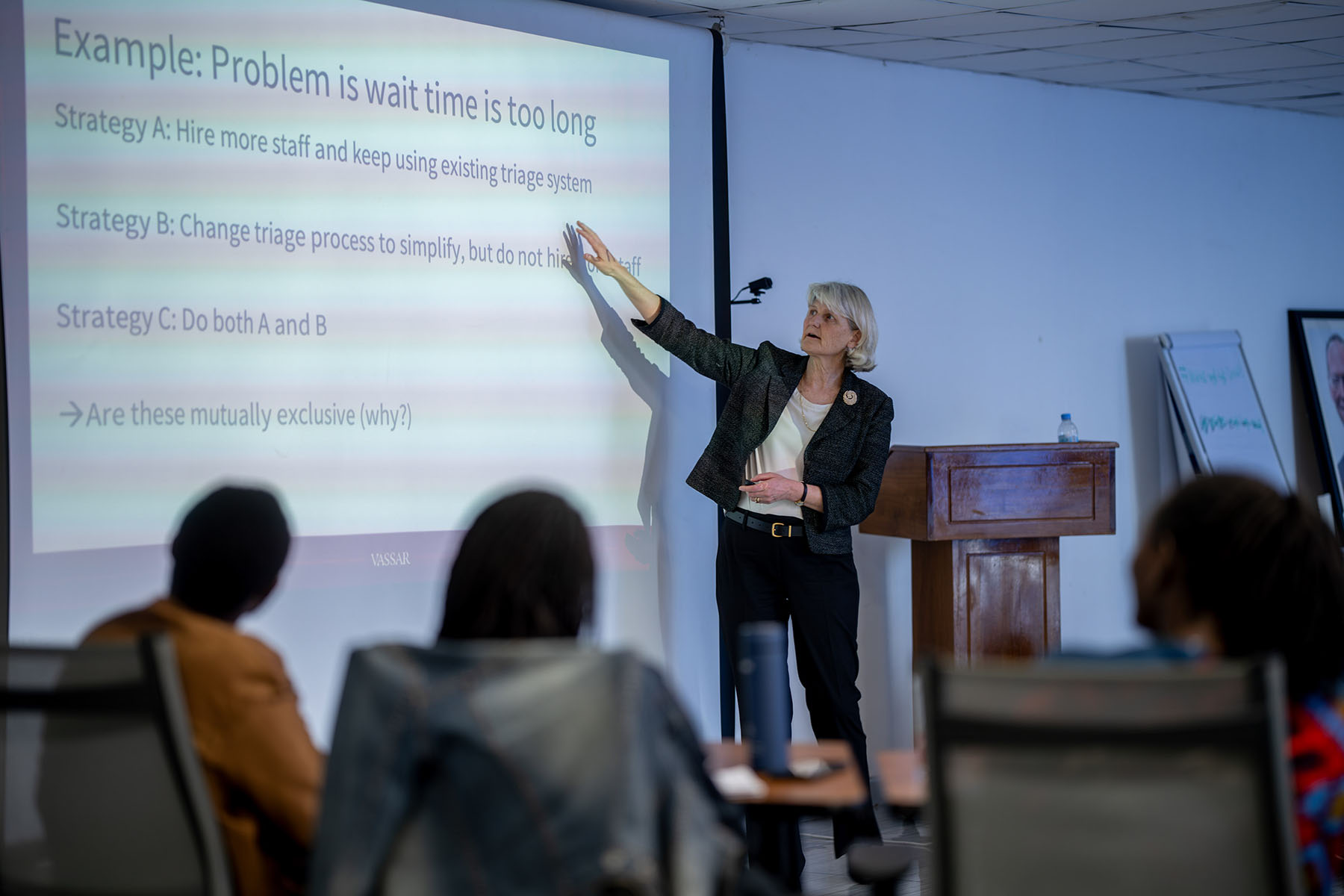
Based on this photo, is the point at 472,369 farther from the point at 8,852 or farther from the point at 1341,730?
the point at 1341,730

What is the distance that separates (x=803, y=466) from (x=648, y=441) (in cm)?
53

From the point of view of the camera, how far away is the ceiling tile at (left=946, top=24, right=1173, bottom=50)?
480 cm

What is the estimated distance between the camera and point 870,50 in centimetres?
507

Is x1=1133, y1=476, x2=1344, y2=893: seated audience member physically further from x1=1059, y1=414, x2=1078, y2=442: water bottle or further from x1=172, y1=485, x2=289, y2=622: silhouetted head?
x1=1059, y1=414, x2=1078, y2=442: water bottle

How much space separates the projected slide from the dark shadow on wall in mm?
40

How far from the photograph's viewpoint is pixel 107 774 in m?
1.78

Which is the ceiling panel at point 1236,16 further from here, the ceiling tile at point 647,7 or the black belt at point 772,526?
the black belt at point 772,526

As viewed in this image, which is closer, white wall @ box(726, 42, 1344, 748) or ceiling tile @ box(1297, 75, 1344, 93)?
white wall @ box(726, 42, 1344, 748)

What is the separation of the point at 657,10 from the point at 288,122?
155 centimetres

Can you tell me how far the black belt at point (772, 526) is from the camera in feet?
13.3

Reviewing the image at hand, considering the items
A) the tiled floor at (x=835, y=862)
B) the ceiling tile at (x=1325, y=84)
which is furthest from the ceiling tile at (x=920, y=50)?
the tiled floor at (x=835, y=862)

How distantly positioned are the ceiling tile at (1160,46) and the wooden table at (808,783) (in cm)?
361

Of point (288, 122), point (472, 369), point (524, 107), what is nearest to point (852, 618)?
point (472, 369)

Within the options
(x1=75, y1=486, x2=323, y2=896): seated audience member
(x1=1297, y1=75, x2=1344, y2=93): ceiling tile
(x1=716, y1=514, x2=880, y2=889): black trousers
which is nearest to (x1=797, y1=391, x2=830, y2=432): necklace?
(x1=716, y1=514, x2=880, y2=889): black trousers
